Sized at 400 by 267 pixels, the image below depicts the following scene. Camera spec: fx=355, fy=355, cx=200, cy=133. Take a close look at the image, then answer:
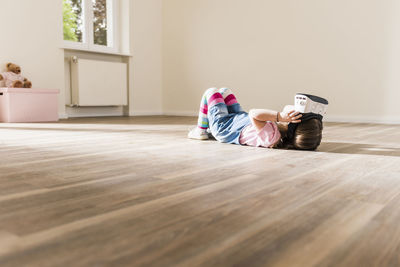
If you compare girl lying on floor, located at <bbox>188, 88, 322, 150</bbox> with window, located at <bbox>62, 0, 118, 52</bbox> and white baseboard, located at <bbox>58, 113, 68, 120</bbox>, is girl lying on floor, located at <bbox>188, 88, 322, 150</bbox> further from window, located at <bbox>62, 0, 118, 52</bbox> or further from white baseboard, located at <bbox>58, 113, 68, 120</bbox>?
window, located at <bbox>62, 0, 118, 52</bbox>

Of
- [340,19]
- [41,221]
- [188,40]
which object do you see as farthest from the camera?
[188,40]

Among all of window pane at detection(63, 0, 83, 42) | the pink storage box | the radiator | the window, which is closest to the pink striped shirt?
the pink storage box

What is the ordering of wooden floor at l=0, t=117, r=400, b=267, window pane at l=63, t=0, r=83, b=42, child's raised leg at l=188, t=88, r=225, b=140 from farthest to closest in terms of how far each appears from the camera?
window pane at l=63, t=0, r=83, b=42 < child's raised leg at l=188, t=88, r=225, b=140 < wooden floor at l=0, t=117, r=400, b=267

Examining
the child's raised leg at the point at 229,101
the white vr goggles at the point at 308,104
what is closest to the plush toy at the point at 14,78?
the child's raised leg at the point at 229,101

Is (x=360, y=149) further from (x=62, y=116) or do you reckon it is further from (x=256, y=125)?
(x=62, y=116)

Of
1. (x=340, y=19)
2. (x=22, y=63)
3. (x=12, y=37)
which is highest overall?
(x=340, y=19)

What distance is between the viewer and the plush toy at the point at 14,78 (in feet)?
11.5

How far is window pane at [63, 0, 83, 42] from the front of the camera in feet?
14.2

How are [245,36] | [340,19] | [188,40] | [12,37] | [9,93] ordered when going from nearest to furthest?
[9,93]
[12,37]
[340,19]
[245,36]
[188,40]

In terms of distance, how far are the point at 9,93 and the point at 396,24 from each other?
3.92 metres

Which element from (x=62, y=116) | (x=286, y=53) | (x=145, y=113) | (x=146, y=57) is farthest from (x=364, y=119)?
(x=62, y=116)

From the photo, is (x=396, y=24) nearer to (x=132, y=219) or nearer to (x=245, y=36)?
(x=245, y=36)

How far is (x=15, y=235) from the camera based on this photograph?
0.68 m

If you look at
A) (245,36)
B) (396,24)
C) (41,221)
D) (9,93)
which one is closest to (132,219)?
(41,221)
